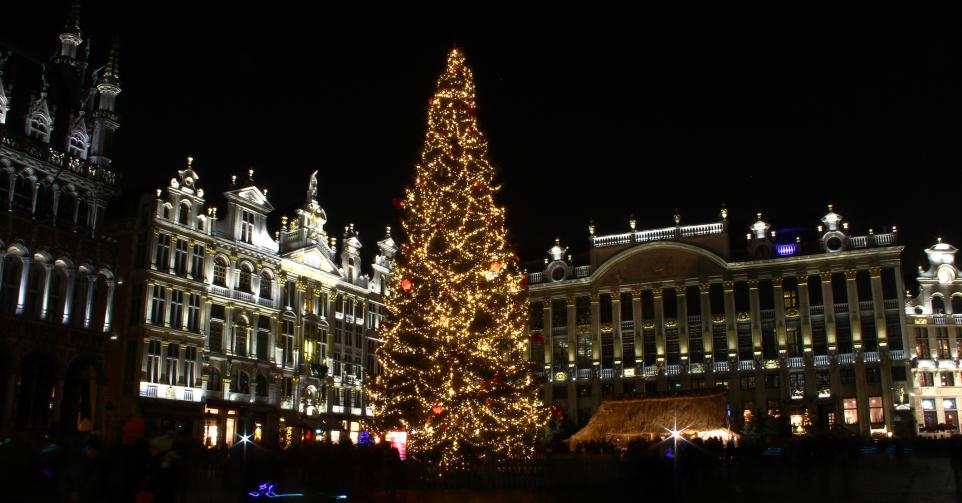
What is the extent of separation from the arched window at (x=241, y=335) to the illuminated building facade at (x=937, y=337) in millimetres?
43628

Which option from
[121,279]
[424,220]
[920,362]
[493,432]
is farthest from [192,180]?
[920,362]

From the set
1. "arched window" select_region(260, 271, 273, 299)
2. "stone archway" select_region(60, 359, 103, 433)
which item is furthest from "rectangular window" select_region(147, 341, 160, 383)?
"arched window" select_region(260, 271, 273, 299)

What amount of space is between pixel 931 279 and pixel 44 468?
6177 cm

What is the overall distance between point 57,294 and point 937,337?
55.7 metres

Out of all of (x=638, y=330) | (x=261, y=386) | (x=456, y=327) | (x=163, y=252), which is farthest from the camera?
(x=638, y=330)

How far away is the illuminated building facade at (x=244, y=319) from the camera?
153 ft

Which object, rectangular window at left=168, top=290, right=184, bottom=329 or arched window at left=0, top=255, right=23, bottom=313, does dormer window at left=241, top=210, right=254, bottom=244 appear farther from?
arched window at left=0, top=255, right=23, bottom=313

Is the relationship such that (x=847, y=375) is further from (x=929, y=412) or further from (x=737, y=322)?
(x=737, y=322)

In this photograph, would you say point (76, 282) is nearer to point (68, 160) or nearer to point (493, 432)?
point (68, 160)

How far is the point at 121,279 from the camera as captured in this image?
46.5m

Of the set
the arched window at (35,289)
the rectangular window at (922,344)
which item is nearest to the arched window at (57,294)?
the arched window at (35,289)

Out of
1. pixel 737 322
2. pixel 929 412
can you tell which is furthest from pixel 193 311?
pixel 929 412

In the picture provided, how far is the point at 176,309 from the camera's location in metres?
47.9

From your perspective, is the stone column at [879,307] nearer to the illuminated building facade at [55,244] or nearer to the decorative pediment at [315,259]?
the decorative pediment at [315,259]
